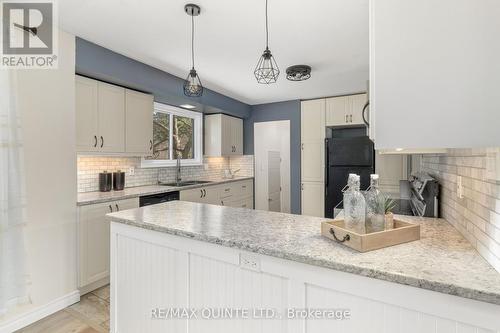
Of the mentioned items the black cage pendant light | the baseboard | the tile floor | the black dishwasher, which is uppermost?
the black cage pendant light

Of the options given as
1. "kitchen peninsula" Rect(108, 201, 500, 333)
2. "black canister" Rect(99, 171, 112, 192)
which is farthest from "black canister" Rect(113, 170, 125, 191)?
"kitchen peninsula" Rect(108, 201, 500, 333)

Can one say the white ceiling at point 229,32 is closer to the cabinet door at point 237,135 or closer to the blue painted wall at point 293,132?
the blue painted wall at point 293,132

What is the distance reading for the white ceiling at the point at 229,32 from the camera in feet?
6.46

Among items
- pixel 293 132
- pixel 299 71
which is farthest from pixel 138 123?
pixel 293 132

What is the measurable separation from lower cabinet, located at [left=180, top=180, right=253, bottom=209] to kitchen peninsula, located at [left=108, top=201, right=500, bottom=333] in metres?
1.86

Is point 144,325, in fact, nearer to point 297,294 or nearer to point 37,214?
point 297,294

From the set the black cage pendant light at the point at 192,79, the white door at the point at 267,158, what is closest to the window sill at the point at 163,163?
the white door at the point at 267,158

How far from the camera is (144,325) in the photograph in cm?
160

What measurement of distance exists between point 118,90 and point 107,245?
1.68 m

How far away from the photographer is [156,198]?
10.4ft

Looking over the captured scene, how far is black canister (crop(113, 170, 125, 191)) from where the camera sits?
3.14 metres

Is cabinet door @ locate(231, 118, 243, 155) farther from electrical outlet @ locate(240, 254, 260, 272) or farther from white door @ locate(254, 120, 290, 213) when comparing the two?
electrical outlet @ locate(240, 254, 260, 272)

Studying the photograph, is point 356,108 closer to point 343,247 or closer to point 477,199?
point 477,199

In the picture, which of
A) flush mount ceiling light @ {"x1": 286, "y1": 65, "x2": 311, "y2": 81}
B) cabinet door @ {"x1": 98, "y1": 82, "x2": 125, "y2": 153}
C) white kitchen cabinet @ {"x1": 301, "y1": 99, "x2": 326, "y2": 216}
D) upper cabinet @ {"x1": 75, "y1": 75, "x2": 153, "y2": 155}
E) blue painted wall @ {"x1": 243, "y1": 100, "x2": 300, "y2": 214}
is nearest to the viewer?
upper cabinet @ {"x1": 75, "y1": 75, "x2": 153, "y2": 155}
